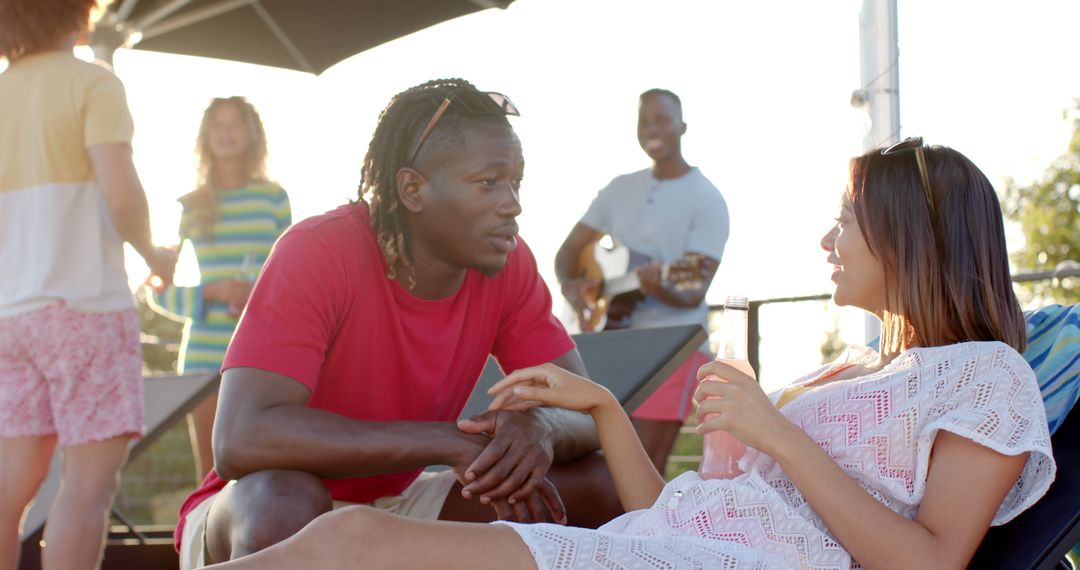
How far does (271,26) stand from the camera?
22.5ft

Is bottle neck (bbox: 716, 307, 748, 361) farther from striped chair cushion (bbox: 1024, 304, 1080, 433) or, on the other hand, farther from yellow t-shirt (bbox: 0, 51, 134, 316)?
yellow t-shirt (bbox: 0, 51, 134, 316)

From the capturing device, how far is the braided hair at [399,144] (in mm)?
3039

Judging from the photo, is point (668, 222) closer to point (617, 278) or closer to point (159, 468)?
point (617, 278)

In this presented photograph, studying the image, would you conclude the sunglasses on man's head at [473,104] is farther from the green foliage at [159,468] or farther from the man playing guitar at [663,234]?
the green foliage at [159,468]

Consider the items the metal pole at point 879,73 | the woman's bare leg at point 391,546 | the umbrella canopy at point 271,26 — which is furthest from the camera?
the umbrella canopy at point 271,26

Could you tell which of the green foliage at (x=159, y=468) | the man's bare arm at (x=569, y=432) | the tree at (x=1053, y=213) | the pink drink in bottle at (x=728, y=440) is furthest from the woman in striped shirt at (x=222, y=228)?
the tree at (x=1053, y=213)

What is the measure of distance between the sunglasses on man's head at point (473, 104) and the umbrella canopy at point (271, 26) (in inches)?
138

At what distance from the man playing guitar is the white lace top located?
2622 millimetres

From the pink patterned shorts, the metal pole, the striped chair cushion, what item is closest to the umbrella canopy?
the metal pole

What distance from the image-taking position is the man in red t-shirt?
2623mm

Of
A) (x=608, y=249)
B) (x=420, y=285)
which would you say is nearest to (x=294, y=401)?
(x=420, y=285)

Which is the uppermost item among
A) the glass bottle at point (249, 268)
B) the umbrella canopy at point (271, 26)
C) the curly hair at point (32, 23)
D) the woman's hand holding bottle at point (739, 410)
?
the umbrella canopy at point (271, 26)

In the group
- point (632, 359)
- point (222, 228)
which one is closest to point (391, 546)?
point (632, 359)

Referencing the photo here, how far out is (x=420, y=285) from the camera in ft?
9.96
